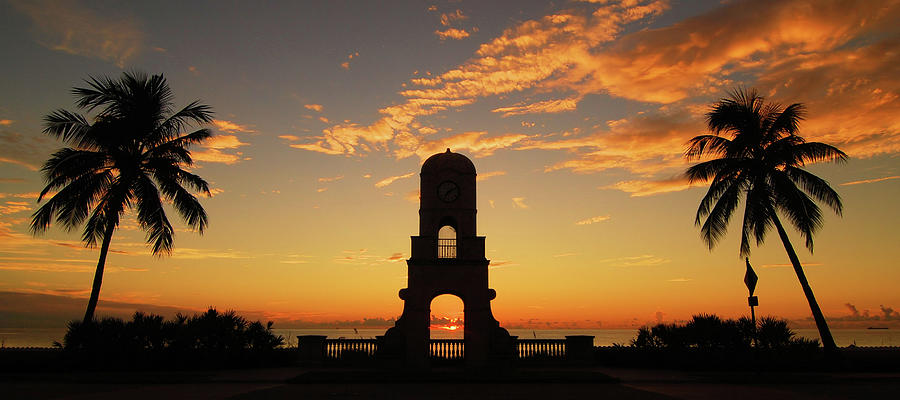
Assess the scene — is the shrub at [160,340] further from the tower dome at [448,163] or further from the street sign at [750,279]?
the street sign at [750,279]

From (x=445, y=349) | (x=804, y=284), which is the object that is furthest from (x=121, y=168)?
(x=804, y=284)

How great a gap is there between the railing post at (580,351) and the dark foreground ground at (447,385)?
353cm

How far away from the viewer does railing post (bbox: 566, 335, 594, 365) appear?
2764 cm

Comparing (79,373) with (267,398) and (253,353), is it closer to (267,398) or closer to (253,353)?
(253,353)

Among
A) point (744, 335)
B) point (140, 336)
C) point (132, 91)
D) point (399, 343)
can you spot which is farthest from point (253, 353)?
point (744, 335)

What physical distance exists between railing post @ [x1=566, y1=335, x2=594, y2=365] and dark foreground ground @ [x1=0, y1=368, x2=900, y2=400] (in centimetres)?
353

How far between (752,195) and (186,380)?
26099 millimetres

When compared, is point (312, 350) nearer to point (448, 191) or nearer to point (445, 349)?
point (445, 349)

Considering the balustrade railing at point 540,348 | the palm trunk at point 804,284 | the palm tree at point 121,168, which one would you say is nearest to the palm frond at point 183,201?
the palm tree at point 121,168

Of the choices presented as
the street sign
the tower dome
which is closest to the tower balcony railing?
the tower dome

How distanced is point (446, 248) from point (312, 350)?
7849 mm

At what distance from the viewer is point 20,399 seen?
1534 centimetres

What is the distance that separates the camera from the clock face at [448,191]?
28.7 meters

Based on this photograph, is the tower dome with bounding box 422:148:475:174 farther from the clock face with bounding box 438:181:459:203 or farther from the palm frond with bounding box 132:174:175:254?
the palm frond with bounding box 132:174:175:254
